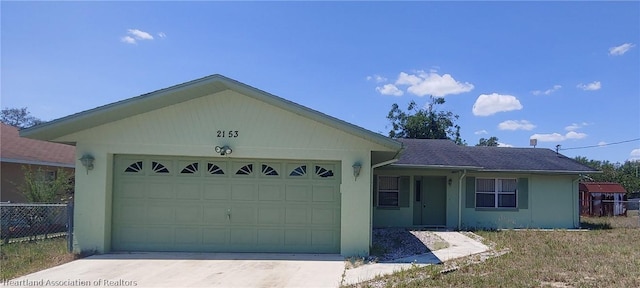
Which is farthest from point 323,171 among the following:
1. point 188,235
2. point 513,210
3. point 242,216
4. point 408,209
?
point 513,210

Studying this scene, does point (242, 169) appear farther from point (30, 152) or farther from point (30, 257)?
point (30, 152)

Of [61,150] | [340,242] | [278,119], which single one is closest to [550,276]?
[340,242]

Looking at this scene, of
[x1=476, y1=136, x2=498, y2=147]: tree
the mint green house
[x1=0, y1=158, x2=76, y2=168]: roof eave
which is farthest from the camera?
[x1=476, y1=136, x2=498, y2=147]: tree

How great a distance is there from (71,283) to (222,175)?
147 inches

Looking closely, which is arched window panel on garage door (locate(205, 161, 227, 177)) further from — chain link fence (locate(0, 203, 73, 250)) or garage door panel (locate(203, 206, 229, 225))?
chain link fence (locate(0, 203, 73, 250))

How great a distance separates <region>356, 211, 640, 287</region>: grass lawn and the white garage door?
2.72m

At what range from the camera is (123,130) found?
9.90m

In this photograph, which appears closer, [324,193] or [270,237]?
[270,237]

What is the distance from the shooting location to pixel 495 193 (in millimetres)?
16766

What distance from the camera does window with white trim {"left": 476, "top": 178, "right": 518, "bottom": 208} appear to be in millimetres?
16688

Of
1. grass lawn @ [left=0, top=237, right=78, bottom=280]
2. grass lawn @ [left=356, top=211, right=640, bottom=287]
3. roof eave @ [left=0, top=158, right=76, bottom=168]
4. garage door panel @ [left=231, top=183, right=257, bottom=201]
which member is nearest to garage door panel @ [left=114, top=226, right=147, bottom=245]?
grass lawn @ [left=0, top=237, right=78, bottom=280]

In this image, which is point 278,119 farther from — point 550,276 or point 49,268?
point 550,276

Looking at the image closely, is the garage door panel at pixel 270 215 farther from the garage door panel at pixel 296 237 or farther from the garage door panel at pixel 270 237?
the garage door panel at pixel 296 237

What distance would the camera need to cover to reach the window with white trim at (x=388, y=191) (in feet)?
53.5
